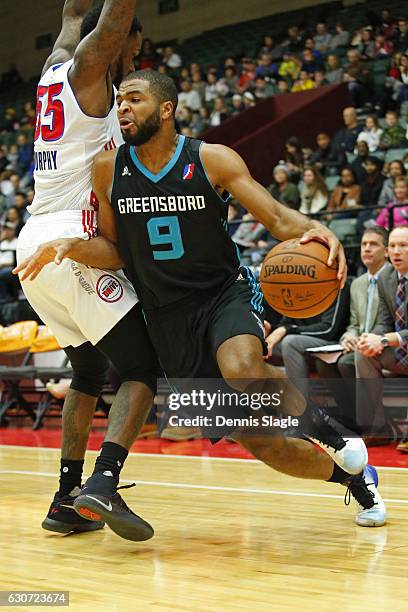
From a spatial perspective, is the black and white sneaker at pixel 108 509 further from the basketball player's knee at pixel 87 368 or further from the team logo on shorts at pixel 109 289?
the team logo on shorts at pixel 109 289

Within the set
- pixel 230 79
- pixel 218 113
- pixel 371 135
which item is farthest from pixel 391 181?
pixel 230 79

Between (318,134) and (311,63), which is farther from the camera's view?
(311,63)

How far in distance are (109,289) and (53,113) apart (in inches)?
31.4

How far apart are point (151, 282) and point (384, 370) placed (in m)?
3.47

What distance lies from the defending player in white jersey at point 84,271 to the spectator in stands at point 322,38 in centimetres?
1199

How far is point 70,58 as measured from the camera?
13.5ft

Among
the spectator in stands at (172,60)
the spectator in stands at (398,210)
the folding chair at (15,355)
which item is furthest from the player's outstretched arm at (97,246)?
the spectator in stands at (172,60)

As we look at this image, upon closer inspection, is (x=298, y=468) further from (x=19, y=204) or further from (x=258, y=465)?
(x=19, y=204)

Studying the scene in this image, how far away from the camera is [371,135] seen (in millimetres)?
12125

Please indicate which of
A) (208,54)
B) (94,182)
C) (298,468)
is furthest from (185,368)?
(208,54)

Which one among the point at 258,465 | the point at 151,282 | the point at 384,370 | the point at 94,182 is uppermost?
the point at 94,182

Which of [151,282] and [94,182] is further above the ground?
[94,182]

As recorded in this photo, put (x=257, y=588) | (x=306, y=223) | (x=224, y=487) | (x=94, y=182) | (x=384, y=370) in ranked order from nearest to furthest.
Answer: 1. (x=257, y=588)
2. (x=306, y=223)
3. (x=94, y=182)
4. (x=224, y=487)
5. (x=384, y=370)

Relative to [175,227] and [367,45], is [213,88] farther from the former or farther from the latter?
[175,227]
